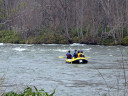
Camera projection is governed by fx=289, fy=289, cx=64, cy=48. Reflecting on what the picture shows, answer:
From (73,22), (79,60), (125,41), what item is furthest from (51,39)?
(79,60)

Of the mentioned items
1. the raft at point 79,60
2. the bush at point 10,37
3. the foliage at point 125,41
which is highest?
the raft at point 79,60

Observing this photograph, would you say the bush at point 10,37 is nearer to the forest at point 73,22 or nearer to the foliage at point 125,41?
the forest at point 73,22

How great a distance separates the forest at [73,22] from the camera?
48.2 m

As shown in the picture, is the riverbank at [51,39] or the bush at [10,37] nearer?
the riverbank at [51,39]

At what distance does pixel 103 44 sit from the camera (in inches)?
1817

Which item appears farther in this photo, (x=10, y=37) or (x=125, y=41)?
(x=10, y=37)

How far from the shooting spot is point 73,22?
193 feet

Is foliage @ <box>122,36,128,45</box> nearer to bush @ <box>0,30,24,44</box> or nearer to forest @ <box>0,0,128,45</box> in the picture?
forest @ <box>0,0,128,45</box>

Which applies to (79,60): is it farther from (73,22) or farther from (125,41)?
(73,22)

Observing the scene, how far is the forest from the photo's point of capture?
4819cm

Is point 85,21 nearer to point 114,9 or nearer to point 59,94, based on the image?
point 114,9

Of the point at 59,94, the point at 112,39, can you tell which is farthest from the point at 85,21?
the point at 59,94

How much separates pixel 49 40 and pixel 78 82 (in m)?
38.4

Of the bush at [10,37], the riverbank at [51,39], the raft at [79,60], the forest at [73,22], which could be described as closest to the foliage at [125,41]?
the riverbank at [51,39]
